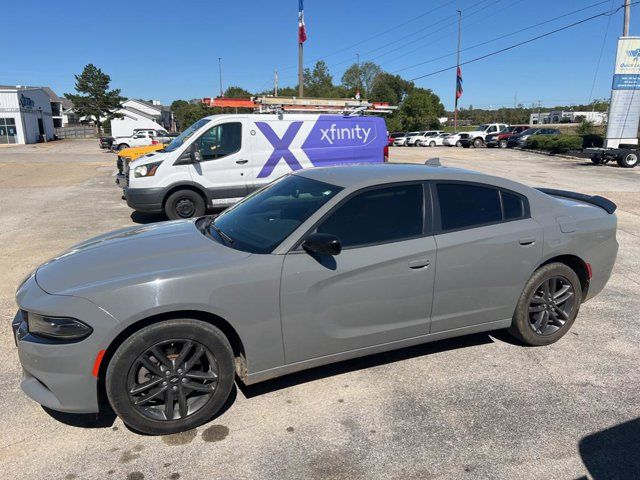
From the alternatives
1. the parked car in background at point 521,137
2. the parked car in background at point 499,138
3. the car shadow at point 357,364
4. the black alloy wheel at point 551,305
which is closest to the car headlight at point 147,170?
the car shadow at point 357,364

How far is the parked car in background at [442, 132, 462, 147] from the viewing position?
4303 centimetres

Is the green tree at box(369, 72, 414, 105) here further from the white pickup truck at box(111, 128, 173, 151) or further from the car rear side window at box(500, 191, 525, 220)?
the car rear side window at box(500, 191, 525, 220)

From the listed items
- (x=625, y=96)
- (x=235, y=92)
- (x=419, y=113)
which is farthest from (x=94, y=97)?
(x=625, y=96)

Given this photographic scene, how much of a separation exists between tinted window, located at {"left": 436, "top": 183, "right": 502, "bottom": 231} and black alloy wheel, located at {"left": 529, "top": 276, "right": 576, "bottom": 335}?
0.78 m

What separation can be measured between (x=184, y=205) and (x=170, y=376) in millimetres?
6519

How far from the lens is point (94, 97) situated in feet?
247

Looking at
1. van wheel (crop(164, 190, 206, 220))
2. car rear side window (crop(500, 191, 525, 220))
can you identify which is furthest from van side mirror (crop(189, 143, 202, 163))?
car rear side window (crop(500, 191, 525, 220))

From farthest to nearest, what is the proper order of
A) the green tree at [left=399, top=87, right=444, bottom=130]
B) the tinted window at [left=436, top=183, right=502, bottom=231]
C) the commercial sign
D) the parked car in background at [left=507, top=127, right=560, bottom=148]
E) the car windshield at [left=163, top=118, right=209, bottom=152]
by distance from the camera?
the green tree at [left=399, top=87, right=444, bottom=130], the parked car in background at [left=507, top=127, right=560, bottom=148], the commercial sign, the car windshield at [left=163, top=118, right=209, bottom=152], the tinted window at [left=436, top=183, right=502, bottom=231]

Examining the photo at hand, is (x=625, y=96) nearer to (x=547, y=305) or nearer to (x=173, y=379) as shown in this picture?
(x=547, y=305)

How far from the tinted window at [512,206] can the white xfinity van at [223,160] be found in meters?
5.88

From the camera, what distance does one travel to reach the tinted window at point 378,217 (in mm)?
3371

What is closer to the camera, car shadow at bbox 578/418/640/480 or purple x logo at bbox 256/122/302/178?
car shadow at bbox 578/418/640/480

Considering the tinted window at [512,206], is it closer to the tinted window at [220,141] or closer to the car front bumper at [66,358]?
the car front bumper at [66,358]

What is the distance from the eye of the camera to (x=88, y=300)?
2770mm
